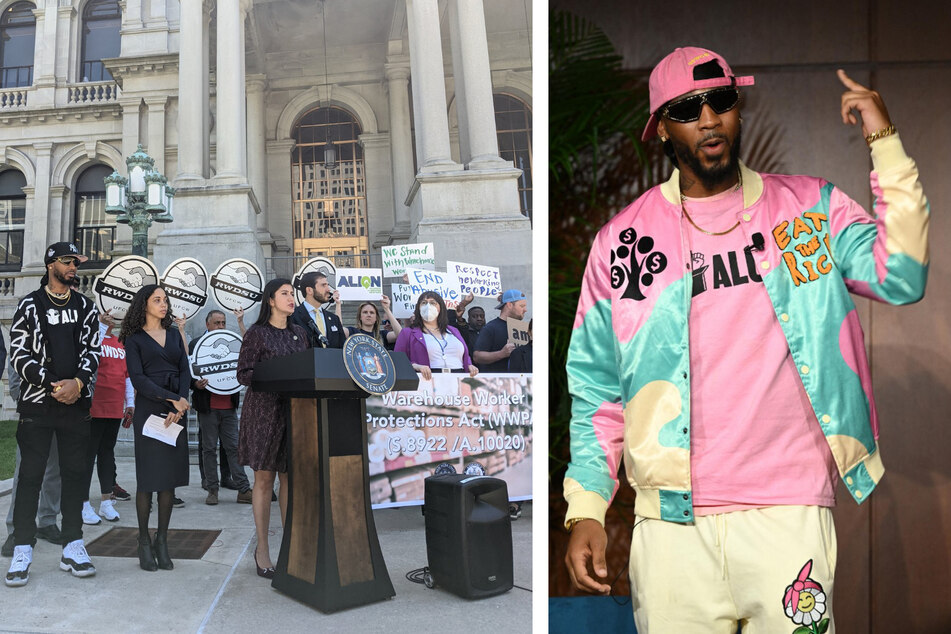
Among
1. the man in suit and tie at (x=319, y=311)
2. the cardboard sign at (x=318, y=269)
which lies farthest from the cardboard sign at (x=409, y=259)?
the man in suit and tie at (x=319, y=311)

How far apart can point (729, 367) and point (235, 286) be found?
10.3 feet

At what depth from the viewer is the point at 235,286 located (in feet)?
13.1

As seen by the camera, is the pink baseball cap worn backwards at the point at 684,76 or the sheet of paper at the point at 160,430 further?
the sheet of paper at the point at 160,430

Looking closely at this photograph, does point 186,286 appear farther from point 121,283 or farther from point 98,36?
point 98,36

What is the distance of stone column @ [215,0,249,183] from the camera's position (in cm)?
495

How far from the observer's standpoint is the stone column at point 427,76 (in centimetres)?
554

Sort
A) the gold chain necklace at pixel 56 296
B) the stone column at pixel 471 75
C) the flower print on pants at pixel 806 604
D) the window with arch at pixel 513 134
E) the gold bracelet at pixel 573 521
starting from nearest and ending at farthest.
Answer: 1. the flower print on pants at pixel 806 604
2. the gold bracelet at pixel 573 521
3. the gold chain necklace at pixel 56 296
4. the stone column at pixel 471 75
5. the window with arch at pixel 513 134

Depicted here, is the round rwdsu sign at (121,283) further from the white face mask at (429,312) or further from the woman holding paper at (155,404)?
the white face mask at (429,312)

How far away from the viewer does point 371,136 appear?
600 cm

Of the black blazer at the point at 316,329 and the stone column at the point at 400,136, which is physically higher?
the stone column at the point at 400,136

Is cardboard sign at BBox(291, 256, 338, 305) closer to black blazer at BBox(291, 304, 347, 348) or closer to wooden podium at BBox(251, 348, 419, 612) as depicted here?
black blazer at BBox(291, 304, 347, 348)

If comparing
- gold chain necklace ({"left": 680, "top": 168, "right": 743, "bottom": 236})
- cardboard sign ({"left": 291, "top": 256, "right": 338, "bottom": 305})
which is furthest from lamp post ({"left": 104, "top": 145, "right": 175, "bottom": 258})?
gold chain necklace ({"left": 680, "top": 168, "right": 743, "bottom": 236})

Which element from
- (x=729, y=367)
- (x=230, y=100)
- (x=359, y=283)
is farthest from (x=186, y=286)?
(x=729, y=367)

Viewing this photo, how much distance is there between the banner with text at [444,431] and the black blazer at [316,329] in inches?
16.3
